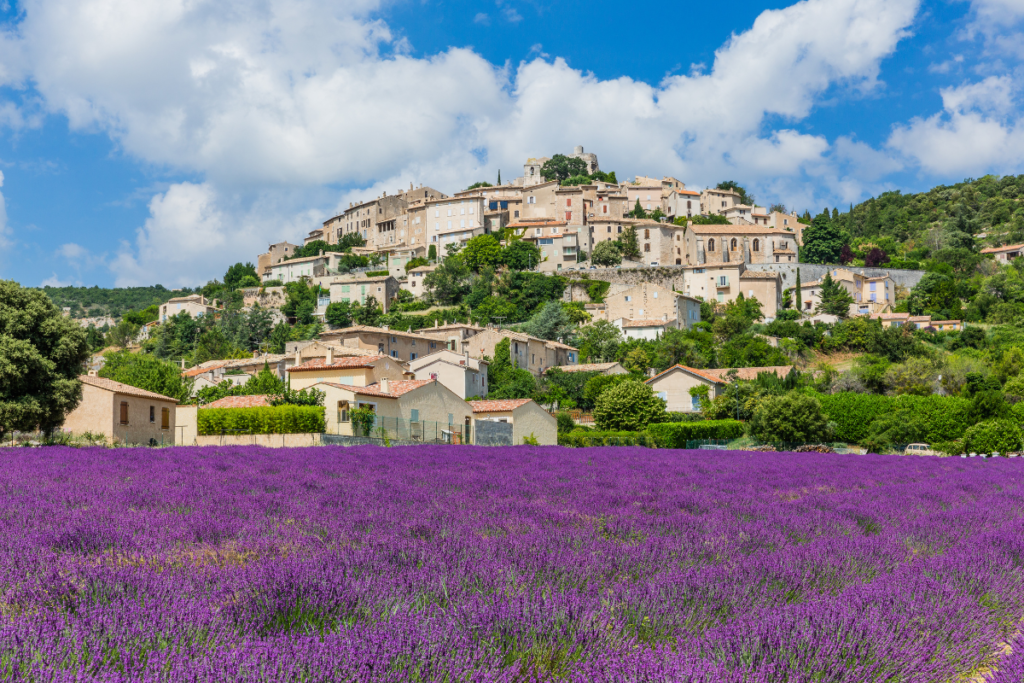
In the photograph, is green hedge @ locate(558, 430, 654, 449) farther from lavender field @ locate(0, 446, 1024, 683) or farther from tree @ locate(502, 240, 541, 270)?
tree @ locate(502, 240, 541, 270)

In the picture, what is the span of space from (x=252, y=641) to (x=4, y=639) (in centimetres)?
87

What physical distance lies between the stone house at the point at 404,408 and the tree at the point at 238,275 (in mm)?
73467

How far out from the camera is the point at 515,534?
18.7 feet

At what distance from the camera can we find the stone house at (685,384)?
53562 millimetres

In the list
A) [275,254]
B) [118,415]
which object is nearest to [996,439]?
[118,415]

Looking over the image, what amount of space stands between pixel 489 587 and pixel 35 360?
889 inches

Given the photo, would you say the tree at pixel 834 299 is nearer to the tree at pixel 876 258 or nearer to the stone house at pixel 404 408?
the tree at pixel 876 258

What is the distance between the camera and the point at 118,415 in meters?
31.6

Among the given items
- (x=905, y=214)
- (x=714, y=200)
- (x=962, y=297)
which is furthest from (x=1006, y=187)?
(x=962, y=297)

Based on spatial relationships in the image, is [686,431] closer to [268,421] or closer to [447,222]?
[268,421]

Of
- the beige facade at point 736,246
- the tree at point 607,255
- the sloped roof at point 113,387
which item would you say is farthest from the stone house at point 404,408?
the beige facade at point 736,246

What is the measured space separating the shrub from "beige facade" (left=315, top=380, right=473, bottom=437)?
20155 millimetres

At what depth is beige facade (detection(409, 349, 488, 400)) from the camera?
4959cm

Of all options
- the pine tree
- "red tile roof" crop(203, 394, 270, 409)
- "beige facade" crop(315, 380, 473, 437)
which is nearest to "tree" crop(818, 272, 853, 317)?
the pine tree
